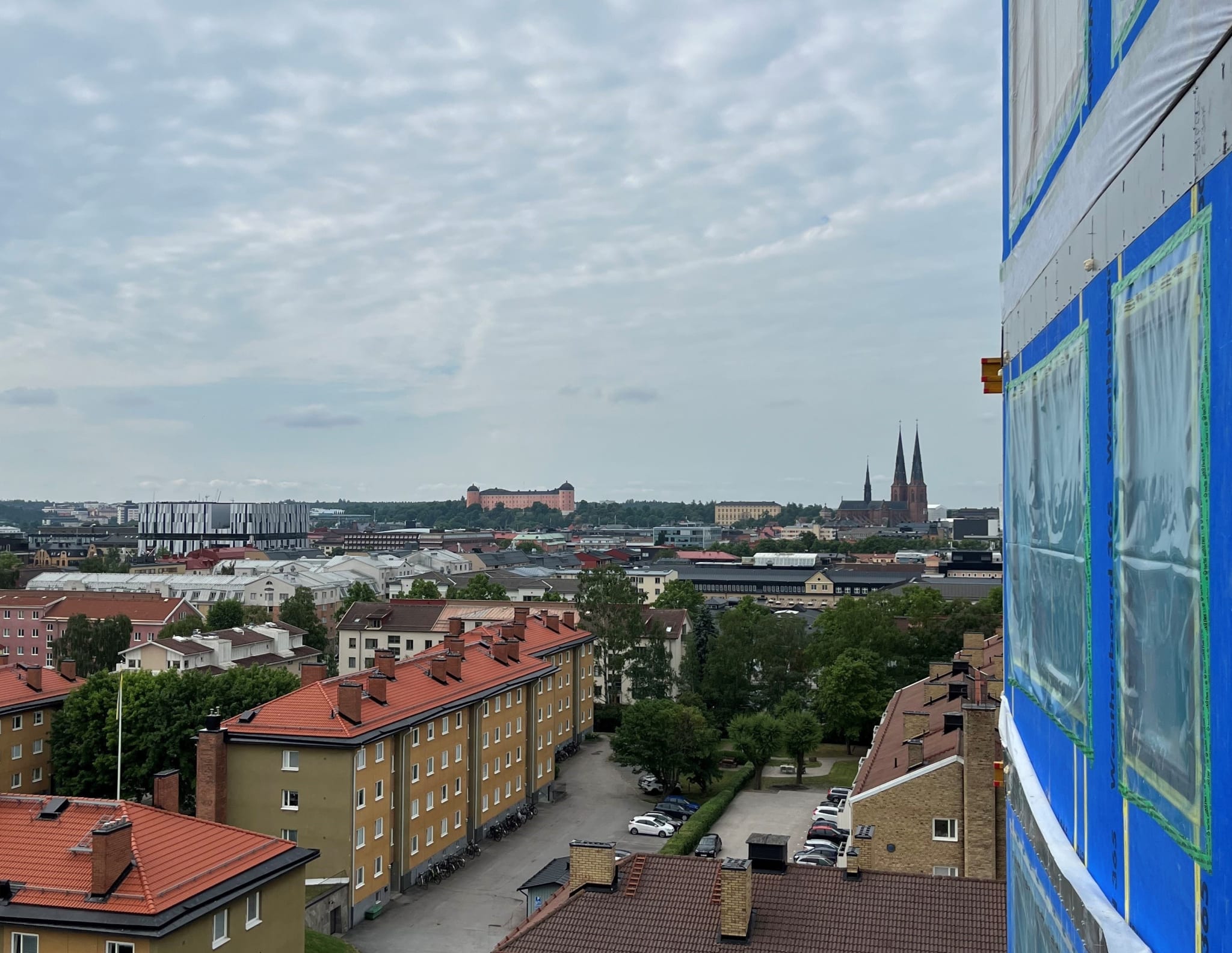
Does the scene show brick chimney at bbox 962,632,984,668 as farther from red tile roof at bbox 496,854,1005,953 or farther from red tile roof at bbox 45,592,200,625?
red tile roof at bbox 45,592,200,625

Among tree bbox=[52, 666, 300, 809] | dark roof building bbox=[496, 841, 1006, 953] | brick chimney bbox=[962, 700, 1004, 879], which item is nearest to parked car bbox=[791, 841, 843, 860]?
brick chimney bbox=[962, 700, 1004, 879]

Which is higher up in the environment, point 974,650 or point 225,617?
point 974,650

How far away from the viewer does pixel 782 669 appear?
57531mm

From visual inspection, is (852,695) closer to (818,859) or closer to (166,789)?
(818,859)

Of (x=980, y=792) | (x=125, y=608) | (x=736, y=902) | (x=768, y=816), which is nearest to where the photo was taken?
(x=736, y=902)

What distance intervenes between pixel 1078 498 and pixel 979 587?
102 meters

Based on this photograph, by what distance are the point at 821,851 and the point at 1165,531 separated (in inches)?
1339

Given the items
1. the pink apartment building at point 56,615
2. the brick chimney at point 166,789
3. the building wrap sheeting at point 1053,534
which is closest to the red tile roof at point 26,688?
the brick chimney at point 166,789

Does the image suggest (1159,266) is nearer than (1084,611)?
Yes

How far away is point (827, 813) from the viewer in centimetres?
4075

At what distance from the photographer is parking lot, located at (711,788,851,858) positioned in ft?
128

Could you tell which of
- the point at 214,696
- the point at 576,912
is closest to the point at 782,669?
the point at 214,696

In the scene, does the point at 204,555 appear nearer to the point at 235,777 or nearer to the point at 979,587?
the point at 979,587

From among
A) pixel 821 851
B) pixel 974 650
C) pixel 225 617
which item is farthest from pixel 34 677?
pixel 974 650
